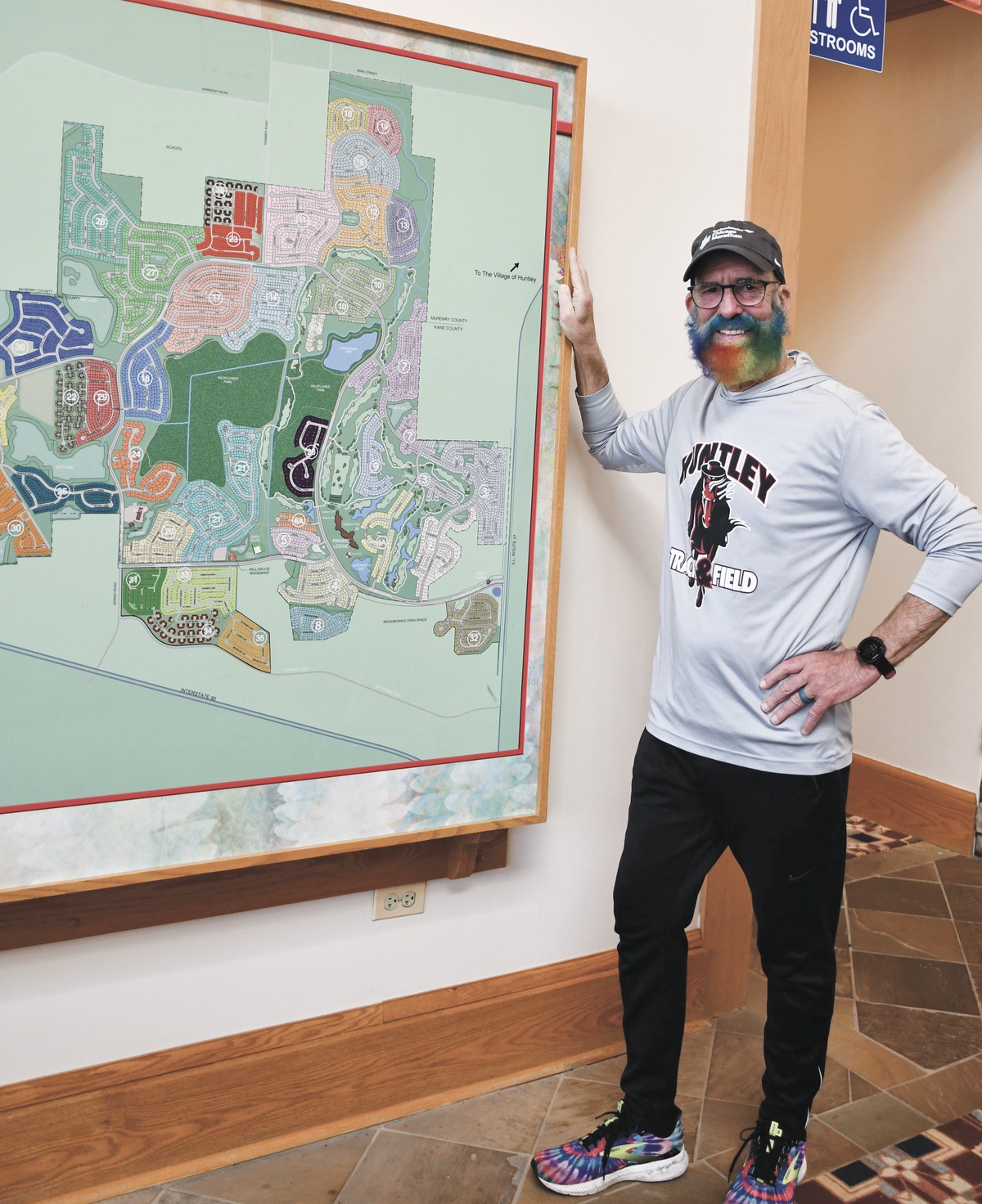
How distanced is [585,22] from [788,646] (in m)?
1.32

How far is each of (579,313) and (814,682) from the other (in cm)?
84

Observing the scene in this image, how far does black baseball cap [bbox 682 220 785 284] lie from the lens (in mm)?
1735

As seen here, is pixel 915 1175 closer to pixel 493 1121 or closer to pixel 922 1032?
pixel 922 1032

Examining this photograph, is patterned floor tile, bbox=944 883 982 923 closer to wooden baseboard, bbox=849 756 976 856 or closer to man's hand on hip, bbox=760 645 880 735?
wooden baseboard, bbox=849 756 976 856

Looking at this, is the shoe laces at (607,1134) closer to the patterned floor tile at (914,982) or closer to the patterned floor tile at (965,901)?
the patterned floor tile at (914,982)

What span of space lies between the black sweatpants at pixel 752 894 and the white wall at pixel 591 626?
33 cm

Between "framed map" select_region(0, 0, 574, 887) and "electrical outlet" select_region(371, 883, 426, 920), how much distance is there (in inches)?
7.2

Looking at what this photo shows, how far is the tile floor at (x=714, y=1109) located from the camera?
185 cm

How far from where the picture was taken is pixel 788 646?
175 cm

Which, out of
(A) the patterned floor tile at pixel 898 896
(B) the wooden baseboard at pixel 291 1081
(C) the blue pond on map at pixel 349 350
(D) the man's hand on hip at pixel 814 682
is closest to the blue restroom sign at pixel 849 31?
(C) the blue pond on map at pixel 349 350

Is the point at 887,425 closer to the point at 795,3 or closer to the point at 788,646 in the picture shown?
the point at 788,646

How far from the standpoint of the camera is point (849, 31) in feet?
7.94

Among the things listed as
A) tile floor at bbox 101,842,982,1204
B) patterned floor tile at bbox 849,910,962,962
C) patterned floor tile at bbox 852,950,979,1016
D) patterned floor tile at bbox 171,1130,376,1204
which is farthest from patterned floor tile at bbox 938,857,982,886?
patterned floor tile at bbox 171,1130,376,1204

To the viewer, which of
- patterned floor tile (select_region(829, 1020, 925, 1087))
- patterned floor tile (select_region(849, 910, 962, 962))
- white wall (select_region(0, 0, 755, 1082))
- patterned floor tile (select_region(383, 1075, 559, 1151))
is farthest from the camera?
patterned floor tile (select_region(849, 910, 962, 962))
